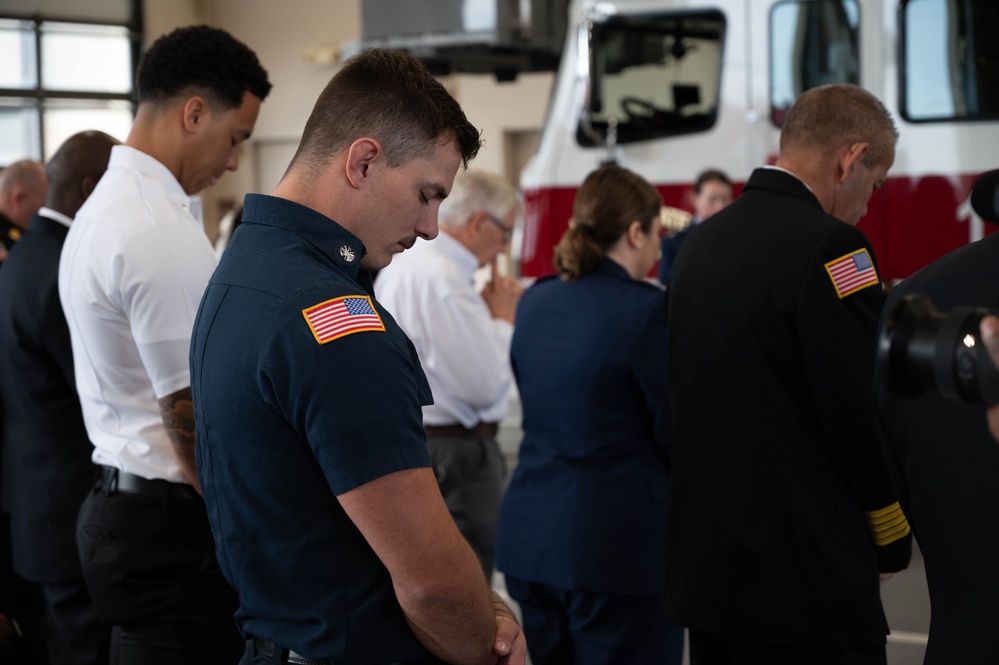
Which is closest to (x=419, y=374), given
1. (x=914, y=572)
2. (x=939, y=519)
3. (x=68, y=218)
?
(x=939, y=519)

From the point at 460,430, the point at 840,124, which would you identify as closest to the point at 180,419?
the point at 840,124

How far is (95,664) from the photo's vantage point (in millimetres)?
2873

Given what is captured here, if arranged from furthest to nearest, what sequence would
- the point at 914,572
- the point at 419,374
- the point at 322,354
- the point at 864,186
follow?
the point at 914,572
the point at 864,186
the point at 419,374
the point at 322,354

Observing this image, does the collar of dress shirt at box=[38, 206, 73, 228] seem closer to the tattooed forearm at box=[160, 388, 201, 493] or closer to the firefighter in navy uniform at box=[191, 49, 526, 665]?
the tattooed forearm at box=[160, 388, 201, 493]

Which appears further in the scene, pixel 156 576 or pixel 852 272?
pixel 156 576

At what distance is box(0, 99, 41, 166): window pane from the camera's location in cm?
1250

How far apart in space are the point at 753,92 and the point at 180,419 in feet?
12.0

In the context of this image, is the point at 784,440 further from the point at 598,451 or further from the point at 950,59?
the point at 950,59

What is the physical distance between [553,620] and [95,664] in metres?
1.16

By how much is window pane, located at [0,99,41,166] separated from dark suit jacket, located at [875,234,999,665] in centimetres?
1255

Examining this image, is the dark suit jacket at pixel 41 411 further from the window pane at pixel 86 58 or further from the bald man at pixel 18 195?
the window pane at pixel 86 58

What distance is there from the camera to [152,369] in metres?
2.16

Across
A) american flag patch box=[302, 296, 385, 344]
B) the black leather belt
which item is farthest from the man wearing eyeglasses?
american flag patch box=[302, 296, 385, 344]

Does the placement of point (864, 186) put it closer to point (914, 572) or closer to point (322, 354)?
point (322, 354)
